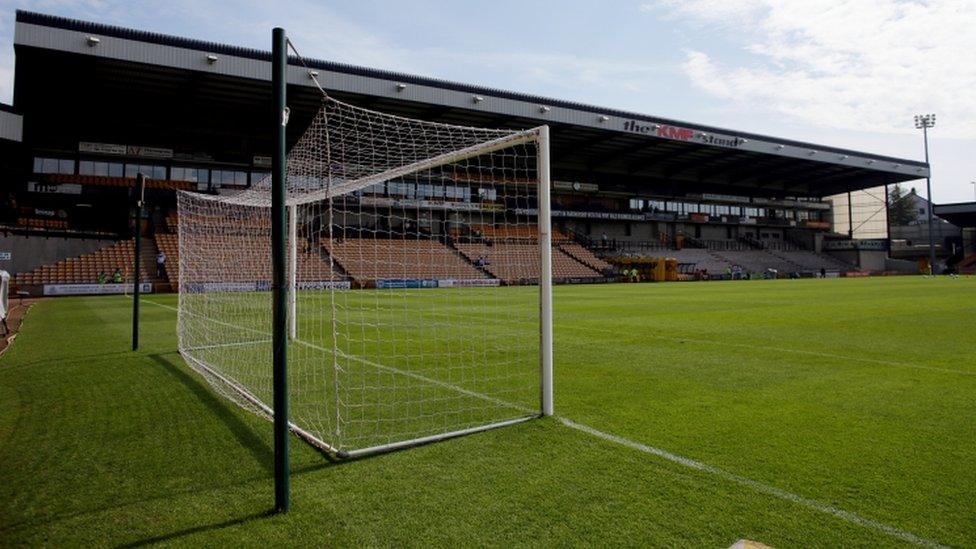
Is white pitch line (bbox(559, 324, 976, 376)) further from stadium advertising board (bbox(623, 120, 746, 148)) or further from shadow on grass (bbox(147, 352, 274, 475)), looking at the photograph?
stadium advertising board (bbox(623, 120, 746, 148))

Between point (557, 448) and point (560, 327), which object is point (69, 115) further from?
point (557, 448)

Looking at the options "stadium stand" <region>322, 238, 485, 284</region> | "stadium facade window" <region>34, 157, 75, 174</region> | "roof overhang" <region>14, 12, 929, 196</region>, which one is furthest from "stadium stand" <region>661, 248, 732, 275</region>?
"stadium facade window" <region>34, 157, 75, 174</region>

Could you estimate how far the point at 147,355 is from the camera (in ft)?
25.7

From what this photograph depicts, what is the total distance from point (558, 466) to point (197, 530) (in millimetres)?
1978

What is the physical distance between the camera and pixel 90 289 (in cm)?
2461

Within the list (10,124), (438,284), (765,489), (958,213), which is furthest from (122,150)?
(958,213)

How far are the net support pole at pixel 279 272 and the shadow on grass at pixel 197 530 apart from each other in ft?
0.39

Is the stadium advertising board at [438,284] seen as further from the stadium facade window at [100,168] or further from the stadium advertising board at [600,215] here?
the stadium advertising board at [600,215]

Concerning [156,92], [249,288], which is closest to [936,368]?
[249,288]

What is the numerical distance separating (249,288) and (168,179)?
79.7ft

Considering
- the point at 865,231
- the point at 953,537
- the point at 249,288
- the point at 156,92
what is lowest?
the point at 953,537

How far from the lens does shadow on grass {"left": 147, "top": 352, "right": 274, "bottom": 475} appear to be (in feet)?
12.4

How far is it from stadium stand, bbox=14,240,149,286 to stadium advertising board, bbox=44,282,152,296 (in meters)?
0.47

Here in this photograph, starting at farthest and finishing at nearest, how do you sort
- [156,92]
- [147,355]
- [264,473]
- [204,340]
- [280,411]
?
[156,92] < [204,340] < [147,355] < [264,473] < [280,411]
